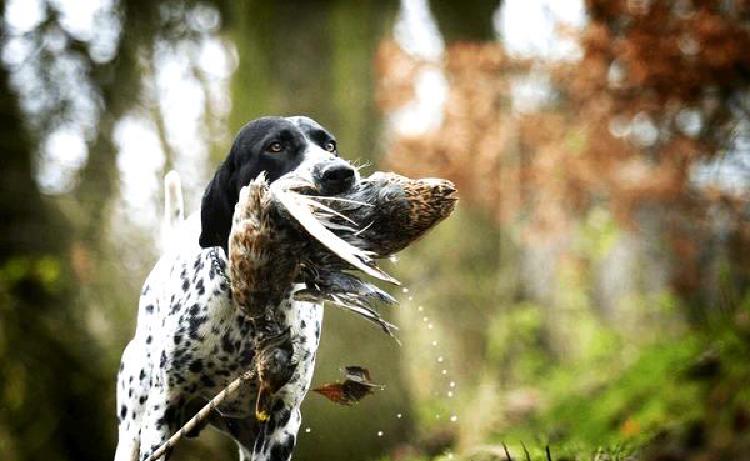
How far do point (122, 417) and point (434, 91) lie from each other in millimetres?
4841

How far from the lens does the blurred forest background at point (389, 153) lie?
6270 millimetres

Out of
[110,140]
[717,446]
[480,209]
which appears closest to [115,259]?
[110,140]

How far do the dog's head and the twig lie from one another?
50 cm

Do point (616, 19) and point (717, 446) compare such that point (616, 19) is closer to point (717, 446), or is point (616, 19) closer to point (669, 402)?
point (669, 402)

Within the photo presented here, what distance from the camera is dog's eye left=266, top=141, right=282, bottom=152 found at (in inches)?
120

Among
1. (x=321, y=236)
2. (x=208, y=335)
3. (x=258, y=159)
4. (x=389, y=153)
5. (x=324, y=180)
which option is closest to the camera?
(x=321, y=236)

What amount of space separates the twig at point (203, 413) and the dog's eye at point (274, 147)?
74 cm

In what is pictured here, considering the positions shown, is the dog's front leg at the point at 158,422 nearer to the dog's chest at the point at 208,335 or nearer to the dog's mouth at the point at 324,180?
the dog's chest at the point at 208,335

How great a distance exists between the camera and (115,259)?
22.8 feet

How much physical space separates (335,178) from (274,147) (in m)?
0.36

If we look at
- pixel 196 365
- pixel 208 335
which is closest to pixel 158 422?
pixel 196 365

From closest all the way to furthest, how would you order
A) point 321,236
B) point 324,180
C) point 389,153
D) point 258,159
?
1. point 321,236
2. point 324,180
3. point 258,159
4. point 389,153

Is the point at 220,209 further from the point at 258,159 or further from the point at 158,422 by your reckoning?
the point at 158,422

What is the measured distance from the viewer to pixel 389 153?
742 cm
